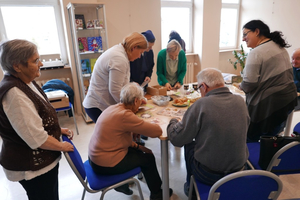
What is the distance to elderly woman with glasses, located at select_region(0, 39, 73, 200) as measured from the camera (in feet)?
3.21

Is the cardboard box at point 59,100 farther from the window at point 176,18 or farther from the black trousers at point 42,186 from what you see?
the window at point 176,18

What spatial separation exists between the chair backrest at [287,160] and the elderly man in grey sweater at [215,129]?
0.86ft

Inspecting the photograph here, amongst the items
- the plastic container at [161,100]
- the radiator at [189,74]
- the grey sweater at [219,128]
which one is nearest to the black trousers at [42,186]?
the grey sweater at [219,128]

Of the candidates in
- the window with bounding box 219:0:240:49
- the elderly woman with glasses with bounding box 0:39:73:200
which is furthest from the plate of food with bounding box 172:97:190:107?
the window with bounding box 219:0:240:49

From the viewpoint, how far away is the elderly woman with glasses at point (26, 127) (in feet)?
3.21

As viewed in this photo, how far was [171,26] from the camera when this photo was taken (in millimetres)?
4699

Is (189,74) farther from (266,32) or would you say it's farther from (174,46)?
(266,32)

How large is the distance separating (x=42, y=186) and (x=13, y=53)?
0.75m

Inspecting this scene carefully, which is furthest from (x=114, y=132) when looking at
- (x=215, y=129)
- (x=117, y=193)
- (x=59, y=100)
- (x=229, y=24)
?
(x=229, y=24)

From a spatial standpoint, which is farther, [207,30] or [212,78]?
[207,30]

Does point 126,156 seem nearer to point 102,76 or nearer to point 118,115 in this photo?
point 118,115

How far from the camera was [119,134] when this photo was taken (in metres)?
1.38

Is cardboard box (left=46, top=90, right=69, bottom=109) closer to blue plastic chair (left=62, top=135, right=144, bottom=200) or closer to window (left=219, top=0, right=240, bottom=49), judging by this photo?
blue plastic chair (left=62, top=135, right=144, bottom=200)

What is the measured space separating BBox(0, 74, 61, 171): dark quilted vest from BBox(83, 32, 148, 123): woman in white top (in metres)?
0.66
